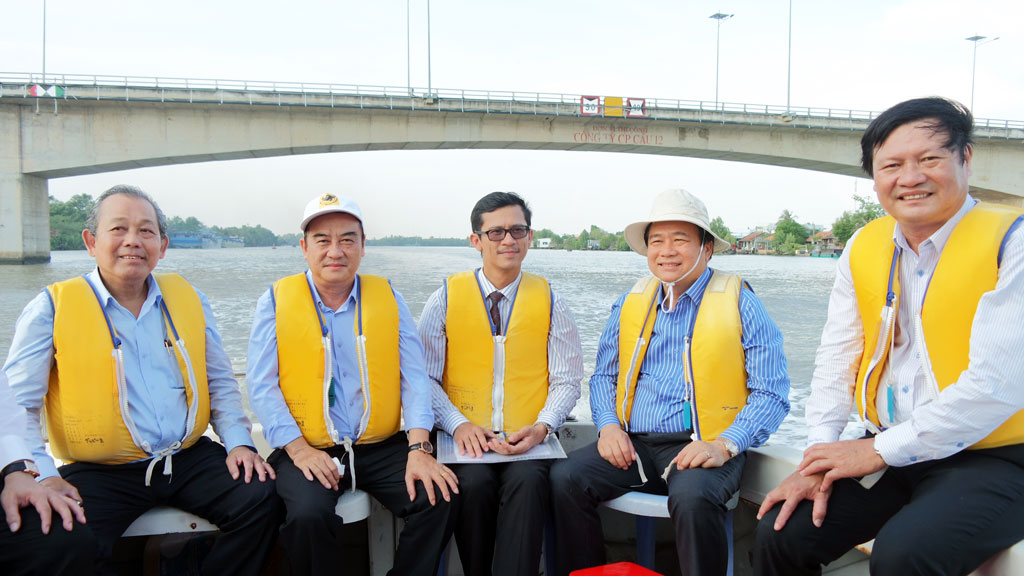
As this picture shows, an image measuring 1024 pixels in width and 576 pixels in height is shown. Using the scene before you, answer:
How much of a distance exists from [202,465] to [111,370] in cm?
44

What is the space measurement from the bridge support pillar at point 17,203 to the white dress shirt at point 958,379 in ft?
85.4

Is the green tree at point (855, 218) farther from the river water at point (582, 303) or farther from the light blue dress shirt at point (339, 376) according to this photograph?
the light blue dress shirt at point (339, 376)

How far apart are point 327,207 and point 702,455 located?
158 centimetres

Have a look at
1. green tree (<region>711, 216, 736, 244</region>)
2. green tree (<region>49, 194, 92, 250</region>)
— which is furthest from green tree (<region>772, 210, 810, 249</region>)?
green tree (<region>49, 194, 92, 250</region>)

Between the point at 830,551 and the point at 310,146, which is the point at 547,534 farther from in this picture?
the point at 310,146

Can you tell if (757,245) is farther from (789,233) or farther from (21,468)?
(21,468)

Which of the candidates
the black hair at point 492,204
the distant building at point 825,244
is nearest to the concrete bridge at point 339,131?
the black hair at point 492,204

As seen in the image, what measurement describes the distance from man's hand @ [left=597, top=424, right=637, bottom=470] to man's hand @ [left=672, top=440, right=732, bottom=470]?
0.56 ft

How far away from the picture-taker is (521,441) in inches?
93.9

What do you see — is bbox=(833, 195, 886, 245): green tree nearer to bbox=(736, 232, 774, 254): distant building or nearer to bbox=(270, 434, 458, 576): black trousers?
bbox=(736, 232, 774, 254): distant building

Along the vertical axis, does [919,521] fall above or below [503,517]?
above

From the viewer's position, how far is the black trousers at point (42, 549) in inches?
68.9

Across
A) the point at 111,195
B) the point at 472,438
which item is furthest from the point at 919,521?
the point at 111,195

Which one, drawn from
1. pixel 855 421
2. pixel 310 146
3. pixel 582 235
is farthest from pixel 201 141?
pixel 582 235
